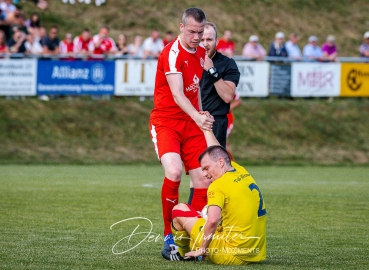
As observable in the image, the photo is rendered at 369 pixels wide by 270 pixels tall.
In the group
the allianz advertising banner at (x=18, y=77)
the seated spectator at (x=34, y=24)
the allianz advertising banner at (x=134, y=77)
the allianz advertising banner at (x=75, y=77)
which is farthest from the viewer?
the seated spectator at (x=34, y=24)

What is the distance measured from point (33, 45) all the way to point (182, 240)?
1781cm

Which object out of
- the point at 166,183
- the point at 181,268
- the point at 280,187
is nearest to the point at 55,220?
the point at 166,183

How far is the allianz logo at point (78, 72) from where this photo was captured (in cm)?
2300

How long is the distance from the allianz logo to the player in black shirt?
13.3 metres

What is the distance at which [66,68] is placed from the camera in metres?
23.0

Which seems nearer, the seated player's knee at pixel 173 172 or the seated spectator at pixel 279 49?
the seated player's knee at pixel 173 172

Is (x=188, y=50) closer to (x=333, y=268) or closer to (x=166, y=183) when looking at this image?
(x=166, y=183)

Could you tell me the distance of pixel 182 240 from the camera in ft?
24.8

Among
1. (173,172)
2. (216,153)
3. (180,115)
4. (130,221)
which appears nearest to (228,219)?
(216,153)

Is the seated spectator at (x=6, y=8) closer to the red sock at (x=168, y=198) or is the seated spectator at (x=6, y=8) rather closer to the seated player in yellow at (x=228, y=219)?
the red sock at (x=168, y=198)

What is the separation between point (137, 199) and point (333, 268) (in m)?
6.38

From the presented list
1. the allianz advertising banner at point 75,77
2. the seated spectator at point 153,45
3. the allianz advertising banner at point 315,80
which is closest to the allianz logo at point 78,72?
the allianz advertising banner at point 75,77

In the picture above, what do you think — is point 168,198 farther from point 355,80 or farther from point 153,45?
point 355,80

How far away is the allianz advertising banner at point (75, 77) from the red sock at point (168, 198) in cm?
1550
